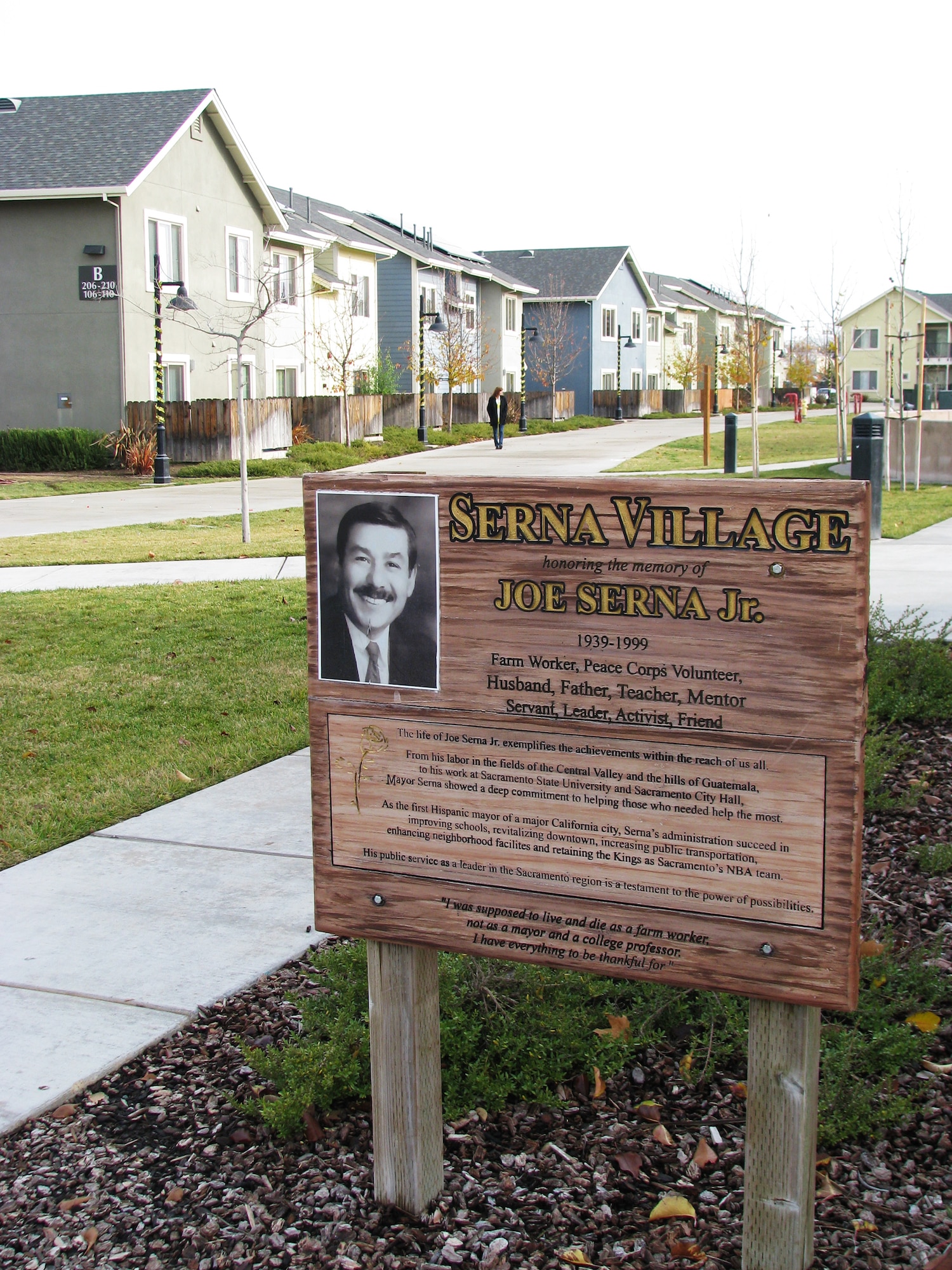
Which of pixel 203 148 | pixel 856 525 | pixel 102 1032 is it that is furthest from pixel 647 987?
pixel 203 148

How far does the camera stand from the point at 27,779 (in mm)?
6004

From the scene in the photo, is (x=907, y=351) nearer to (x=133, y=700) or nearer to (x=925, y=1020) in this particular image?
(x=133, y=700)

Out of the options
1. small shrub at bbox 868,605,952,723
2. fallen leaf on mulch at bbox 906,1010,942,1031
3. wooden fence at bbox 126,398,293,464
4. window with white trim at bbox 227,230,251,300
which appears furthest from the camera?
window with white trim at bbox 227,230,251,300

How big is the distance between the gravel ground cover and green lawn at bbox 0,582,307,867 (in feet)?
7.04

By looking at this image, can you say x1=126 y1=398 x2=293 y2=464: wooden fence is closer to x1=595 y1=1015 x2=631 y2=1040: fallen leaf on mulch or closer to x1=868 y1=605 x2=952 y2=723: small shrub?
x1=868 y1=605 x2=952 y2=723: small shrub

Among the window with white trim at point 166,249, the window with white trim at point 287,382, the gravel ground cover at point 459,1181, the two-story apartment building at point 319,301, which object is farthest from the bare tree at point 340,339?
the gravel ground cover at point 459,1181

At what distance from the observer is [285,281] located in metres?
39.5

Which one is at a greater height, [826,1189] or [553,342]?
[553,342]

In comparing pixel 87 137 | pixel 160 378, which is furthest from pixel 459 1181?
pixel 87 137

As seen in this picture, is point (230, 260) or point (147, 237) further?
point (230, 260)

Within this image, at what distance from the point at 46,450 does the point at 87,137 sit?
8.57 meters

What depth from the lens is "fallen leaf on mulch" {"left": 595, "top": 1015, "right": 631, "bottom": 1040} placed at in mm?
3303

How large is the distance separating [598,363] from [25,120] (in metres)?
39.3

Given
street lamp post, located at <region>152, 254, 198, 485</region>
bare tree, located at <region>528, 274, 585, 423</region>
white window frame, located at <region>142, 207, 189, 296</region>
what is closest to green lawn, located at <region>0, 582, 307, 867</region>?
street lamp post, located at <region>152, 254, 198, 485</region>
